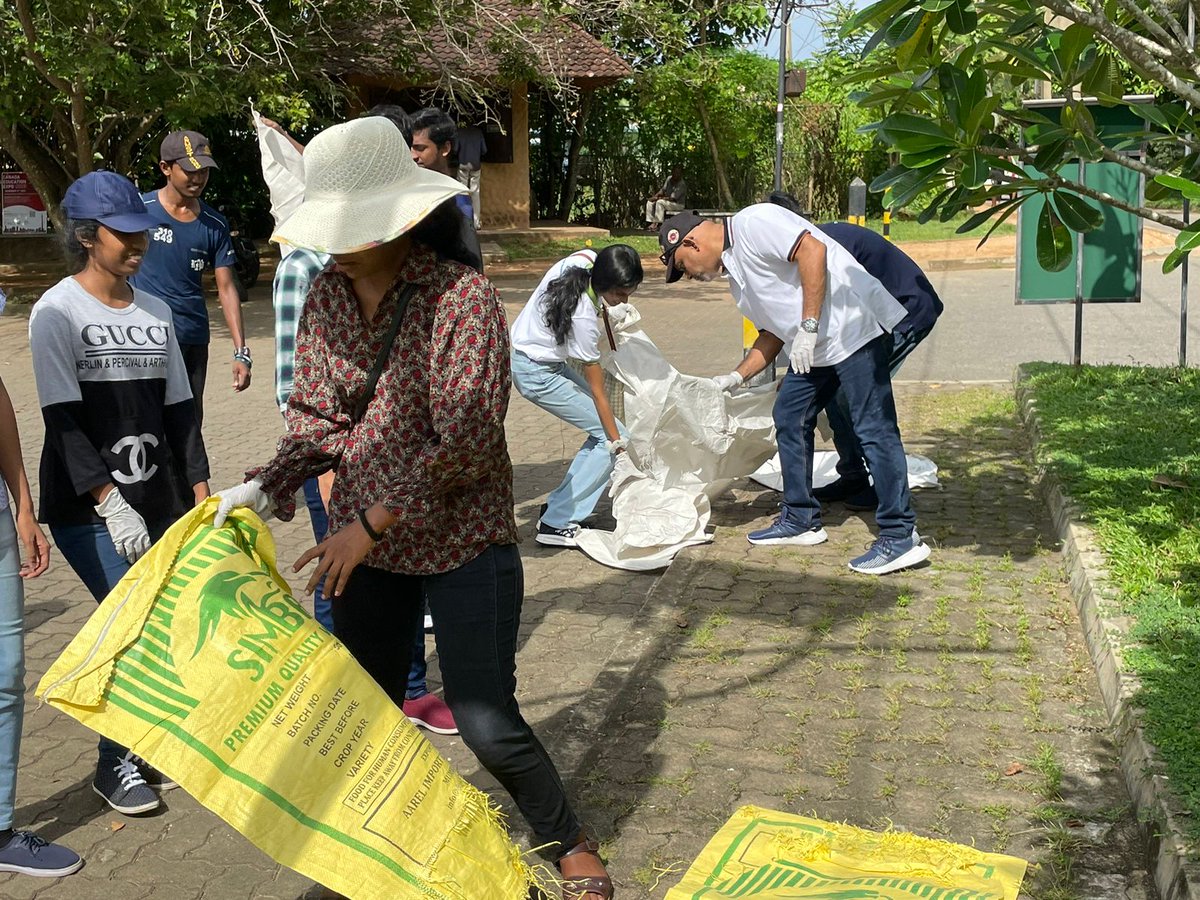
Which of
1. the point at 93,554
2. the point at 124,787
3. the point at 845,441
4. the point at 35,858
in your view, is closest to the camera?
the point at 35,858

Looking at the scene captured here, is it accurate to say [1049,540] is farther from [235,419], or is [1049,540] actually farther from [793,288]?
[235,419]

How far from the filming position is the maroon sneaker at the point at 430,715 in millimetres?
4477

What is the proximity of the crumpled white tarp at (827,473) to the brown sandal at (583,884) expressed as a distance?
13.6 ft

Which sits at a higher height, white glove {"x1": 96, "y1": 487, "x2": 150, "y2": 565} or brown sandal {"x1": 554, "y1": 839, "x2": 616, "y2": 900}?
white glove {"x1": 96, "y1": 487, "x2": 150, "y2": 565}

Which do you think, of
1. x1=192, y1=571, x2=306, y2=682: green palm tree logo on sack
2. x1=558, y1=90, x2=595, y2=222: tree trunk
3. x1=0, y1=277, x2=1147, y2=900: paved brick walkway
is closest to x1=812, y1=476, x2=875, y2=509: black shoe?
x1=0, y1=277, x2=1147, y2=900: paved brick walkway

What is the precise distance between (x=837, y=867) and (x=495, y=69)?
2017cm

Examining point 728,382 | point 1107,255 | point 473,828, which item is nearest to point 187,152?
point 728,382

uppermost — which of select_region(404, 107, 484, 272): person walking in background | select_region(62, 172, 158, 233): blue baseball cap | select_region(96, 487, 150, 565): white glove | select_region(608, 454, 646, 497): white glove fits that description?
select_region(404, 107, 484, 272): person walking in background

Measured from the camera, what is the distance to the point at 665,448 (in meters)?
6.70

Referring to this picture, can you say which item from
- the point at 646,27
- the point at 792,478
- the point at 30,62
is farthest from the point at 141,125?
the point at 792,478

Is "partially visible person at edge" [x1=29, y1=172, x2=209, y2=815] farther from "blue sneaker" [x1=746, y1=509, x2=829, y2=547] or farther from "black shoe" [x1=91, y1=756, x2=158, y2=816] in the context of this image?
"blue sneaker" [x1=746, y1=509, x2=829, y2=547]

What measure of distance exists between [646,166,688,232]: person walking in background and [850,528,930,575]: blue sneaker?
2203 centimetres

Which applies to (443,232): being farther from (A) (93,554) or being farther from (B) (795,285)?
(B) (795,285)

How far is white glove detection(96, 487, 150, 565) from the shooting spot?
3.68 m
